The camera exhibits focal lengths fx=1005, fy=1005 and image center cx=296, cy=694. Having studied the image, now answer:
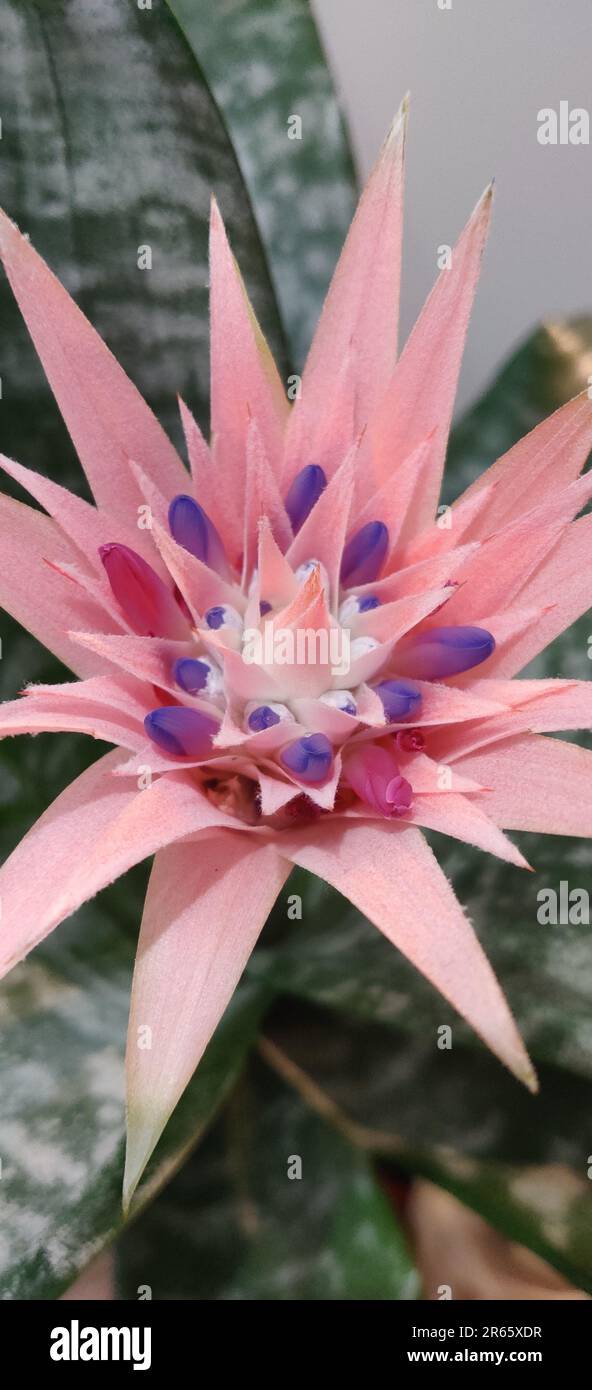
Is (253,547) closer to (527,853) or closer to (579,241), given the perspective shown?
(527,853)

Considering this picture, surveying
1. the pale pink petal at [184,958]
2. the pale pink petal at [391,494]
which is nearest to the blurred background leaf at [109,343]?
the pale pink petal at [184,958]

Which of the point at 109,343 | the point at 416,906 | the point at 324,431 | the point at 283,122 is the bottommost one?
the point at 416,906

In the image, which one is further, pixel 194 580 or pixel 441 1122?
pixel 441 1122

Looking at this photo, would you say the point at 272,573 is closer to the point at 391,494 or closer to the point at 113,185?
the point at 391,494

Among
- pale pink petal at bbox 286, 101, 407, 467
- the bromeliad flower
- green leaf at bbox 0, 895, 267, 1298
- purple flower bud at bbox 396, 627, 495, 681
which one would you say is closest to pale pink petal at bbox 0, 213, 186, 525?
the bromeliad flower

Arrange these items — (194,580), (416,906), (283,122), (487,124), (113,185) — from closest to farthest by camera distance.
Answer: (416,906) < (194,580) < (113,185) < (283,122) < (487,124)

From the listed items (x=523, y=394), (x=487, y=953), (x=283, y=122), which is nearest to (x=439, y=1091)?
(x=487, y=953)
